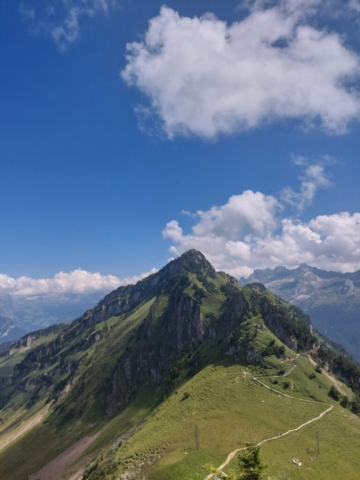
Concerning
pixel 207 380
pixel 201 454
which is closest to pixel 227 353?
pixel 207 380

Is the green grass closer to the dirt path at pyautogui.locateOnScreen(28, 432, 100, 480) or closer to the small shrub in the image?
the small shrub

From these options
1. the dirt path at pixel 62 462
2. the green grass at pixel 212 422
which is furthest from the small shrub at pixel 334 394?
the dirt path at pixel 62 462

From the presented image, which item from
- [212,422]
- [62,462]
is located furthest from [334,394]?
[62,462]

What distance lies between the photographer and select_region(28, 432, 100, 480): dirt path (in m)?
160

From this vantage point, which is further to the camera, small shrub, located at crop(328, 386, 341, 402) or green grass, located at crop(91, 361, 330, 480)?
small shrub, located at crop(328, 386, 341, 402)

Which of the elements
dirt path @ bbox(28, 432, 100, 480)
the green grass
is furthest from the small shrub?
dirt path @ bbox(28, 432, 100, 480)

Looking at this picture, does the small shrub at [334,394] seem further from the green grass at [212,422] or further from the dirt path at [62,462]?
the dirt path at [62,462]

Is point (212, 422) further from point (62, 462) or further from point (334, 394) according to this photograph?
point (62, 462)

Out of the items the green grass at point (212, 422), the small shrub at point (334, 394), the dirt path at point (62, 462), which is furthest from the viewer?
the dirt path at point (62, 462)

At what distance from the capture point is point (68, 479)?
14012cm

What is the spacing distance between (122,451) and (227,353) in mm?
77485

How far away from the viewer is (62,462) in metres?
172

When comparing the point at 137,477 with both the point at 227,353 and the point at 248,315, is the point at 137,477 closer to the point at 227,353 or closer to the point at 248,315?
the point at 227,353

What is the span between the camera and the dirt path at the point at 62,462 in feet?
524
